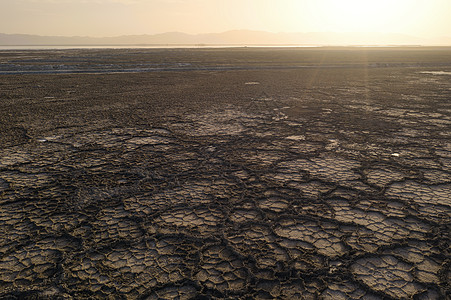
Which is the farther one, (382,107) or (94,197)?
(382,107)

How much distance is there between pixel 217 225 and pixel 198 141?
2.00m

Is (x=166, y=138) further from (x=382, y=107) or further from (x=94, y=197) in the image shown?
(x=382, y=107)

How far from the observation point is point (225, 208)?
7.48 ft

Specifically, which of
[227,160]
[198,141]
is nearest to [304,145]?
[227,160]

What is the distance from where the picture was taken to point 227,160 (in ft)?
10.7

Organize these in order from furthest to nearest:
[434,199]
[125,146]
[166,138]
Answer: [166,138] < [125,146] < [434,199]

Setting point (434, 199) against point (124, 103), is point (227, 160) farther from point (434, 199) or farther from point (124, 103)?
point (124, 103)

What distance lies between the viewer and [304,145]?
3748 mm

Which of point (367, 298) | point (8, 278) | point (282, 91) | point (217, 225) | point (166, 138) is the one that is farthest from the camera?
point (282, 91)

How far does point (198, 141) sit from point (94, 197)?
1.73 meters

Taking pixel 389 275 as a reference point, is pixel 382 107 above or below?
above

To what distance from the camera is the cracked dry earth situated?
62.0 inches

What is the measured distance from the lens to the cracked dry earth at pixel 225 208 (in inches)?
62.0

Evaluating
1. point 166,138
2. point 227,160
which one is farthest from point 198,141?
point 227,160
